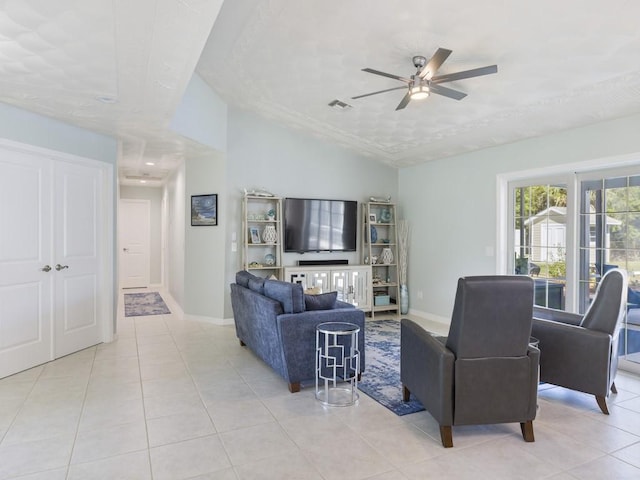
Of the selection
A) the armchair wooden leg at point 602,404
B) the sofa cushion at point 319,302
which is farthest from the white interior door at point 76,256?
the armchair wooden leg at point 602,404

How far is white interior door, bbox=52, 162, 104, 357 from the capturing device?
4328mm

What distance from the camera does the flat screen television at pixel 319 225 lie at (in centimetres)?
620

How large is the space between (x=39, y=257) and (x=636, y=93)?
570 cm

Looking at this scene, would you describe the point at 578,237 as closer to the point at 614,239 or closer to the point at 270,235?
the point at 614,239

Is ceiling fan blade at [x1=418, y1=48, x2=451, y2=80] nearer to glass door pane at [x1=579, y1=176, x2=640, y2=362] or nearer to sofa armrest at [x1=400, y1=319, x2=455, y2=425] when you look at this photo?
sofa armrest at [x1=400, y1=319, x2=455, y2=425]

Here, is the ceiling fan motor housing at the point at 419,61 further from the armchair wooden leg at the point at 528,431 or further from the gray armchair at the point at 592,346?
the armchair wooden leg at the point at 528,431

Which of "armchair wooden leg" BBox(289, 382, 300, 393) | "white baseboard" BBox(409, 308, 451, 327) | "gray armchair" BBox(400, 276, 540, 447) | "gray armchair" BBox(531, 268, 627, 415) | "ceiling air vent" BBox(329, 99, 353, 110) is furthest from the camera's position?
"white baseboard" BBox(409, 308, 451, 327)

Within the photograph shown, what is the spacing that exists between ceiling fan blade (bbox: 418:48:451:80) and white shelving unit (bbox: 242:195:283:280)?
10.5ft

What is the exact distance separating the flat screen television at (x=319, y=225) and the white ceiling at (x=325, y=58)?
1487 mm

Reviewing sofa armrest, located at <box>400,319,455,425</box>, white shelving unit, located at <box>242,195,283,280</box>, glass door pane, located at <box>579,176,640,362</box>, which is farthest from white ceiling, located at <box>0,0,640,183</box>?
sofa armrest, located at <box>400,319,455,425</box>

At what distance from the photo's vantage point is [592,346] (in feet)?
9.98

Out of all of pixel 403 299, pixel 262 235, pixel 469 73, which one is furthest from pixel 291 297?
pixel 403 299

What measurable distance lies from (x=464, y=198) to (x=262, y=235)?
294cm

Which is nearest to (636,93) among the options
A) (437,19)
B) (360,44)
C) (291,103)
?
(437,19)
